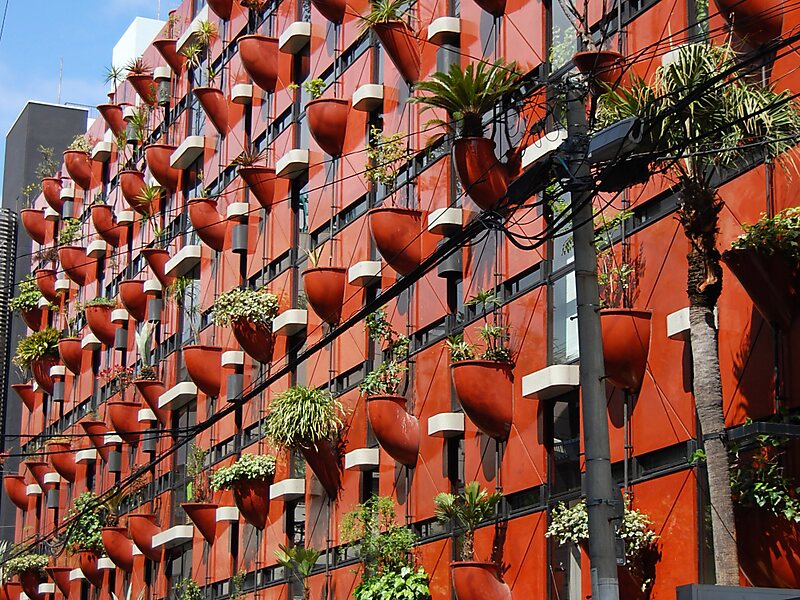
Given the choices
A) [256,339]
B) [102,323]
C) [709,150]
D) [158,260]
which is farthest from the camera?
[102,323]

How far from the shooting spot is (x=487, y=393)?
971 inches

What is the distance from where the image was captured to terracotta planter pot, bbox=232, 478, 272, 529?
34.5m

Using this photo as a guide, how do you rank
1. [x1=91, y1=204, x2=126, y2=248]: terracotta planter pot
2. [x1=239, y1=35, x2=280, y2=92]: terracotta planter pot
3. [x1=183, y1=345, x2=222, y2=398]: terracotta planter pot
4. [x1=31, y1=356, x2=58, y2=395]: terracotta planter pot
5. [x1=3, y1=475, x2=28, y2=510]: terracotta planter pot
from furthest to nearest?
[x1=3, y1=475, x2=28, y2=510]: terracotta planter pot
[x1=31, y1=356, x2=58, y2=395]: terracotta planter pot
[x1=91, y1=204, x2=126, y2=248]: terracotta planter pot
[x1=183, y1=345, x2=222, y2=398]: terracotta planter pot
[x1=239, y1=35, x2=280, y2=92]: terracotta planter pot

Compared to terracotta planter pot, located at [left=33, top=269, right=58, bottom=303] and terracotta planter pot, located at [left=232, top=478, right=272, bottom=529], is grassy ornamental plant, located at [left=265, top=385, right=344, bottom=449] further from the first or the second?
terracotta planter pot, located at [left=33, top=269, right=58, bottom=303]

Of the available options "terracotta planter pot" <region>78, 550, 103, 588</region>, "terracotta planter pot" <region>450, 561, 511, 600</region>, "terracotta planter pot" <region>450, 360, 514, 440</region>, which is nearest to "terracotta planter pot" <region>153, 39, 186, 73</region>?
"terracotta planter pot" <region>78, 550, 103, 588</region>

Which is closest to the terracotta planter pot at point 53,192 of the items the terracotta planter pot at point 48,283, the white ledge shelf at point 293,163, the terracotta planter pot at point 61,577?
the terracotta planter pot at point 48,283

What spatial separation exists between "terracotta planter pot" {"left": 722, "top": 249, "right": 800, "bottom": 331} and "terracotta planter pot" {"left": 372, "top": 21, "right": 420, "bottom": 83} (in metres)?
12.9

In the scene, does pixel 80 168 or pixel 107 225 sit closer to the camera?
pixel 107 225

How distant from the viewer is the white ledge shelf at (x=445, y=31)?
28.4 metres

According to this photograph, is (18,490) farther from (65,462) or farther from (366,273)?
(366,273)

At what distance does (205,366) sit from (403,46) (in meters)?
12.3

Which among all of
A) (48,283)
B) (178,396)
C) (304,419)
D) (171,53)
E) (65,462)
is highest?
(171,53)

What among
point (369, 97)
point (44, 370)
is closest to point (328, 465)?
point (369, 97)

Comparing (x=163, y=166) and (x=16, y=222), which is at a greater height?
(x=16, y=222)
